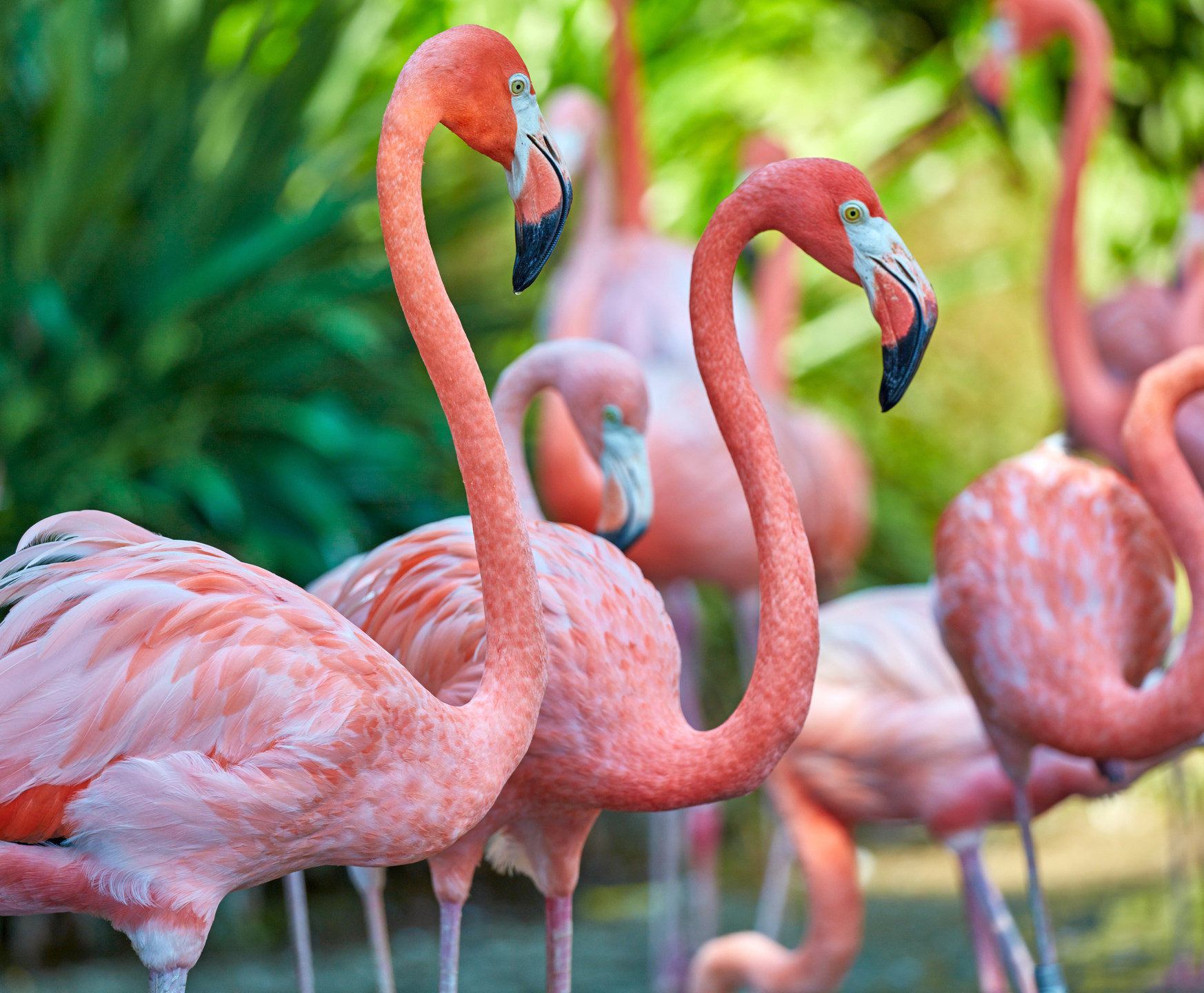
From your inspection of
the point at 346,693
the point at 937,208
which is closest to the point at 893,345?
the point at 346,693

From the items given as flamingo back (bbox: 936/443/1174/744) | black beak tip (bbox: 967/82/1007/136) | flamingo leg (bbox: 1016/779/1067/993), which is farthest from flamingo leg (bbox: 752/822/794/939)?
black beak tip (bbox: 967/82/1007/136)

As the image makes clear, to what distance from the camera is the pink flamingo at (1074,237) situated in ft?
13.8

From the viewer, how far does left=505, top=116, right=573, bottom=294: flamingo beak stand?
1.89 metres

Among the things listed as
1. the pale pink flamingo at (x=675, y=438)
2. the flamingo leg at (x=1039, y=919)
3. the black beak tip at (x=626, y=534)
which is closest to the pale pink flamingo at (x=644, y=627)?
the black beak tip at (x=626, y=534)

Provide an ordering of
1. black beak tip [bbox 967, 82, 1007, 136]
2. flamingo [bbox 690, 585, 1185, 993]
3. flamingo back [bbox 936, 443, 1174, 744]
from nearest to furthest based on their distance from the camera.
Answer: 1. flamingo back [bbox 936, 443, 1174, 744]
2. flamingo [bbox 690, 585, 1185, 993]
3. black beak tip [bbox 967, 82, 1007, 136]

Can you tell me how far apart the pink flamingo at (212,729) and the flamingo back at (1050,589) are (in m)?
1.11

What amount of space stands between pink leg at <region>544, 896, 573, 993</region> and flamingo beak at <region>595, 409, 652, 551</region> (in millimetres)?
632

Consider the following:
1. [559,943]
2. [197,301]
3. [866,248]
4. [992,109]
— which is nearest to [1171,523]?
[866,248]

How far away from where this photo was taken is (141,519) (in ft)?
13.4

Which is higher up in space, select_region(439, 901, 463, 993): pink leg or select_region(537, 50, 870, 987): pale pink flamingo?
select_region(537, 50, 870, 987): pale pink flamingo

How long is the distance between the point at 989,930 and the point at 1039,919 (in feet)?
1.16

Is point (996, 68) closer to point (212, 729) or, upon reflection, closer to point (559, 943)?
point (559, 943)

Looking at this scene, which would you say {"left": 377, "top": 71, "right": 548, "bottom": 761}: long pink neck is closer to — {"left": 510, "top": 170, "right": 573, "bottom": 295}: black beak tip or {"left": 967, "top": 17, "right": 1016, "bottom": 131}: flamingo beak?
{"left": 510, "top": 170, "right": 573, "bottom": 295}: black beak tip

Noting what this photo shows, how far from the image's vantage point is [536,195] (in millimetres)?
1909
